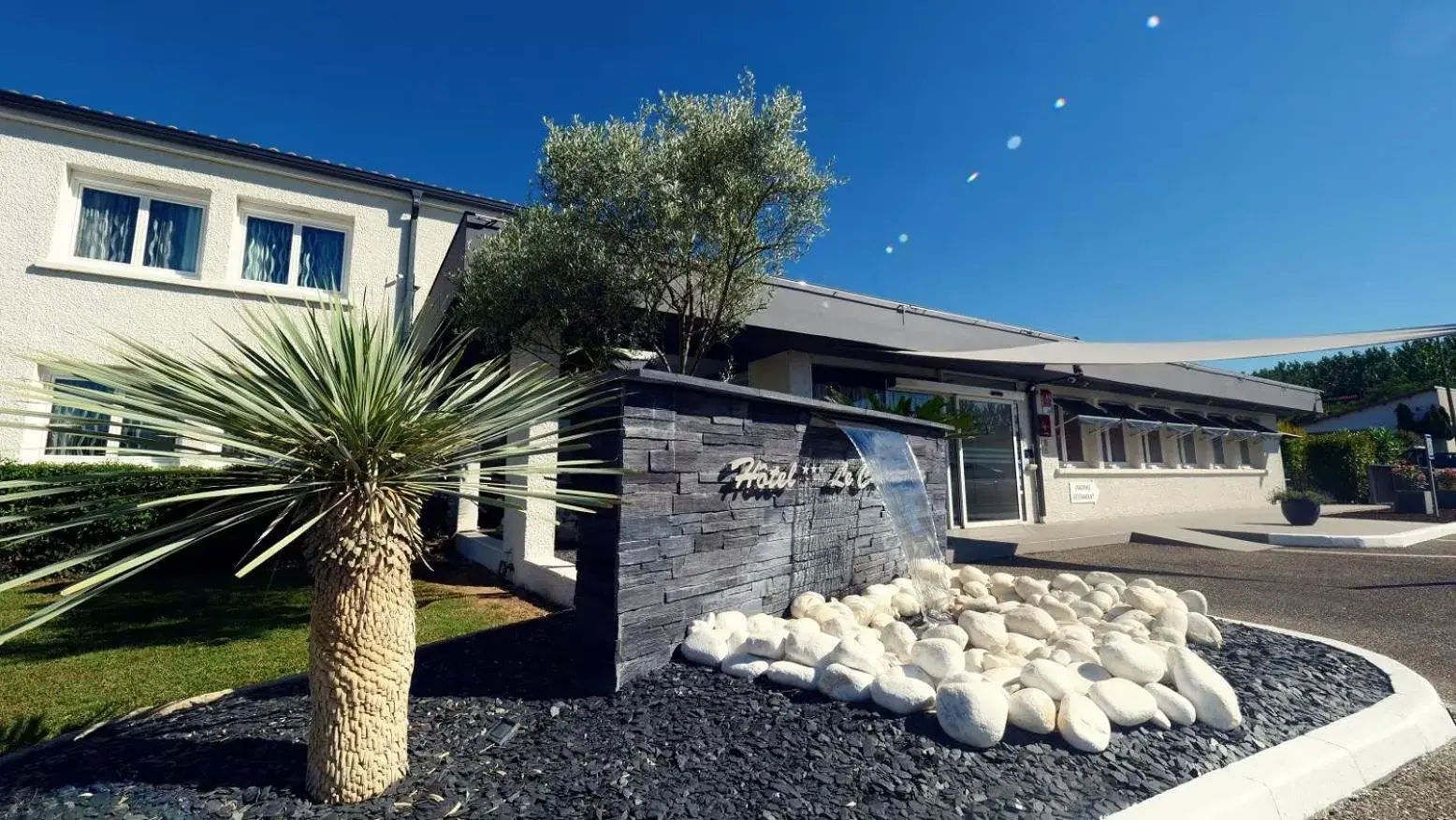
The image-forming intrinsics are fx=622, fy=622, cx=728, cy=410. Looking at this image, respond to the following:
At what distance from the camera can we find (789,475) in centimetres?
Result: 427

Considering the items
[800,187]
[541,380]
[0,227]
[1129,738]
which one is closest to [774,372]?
[800,187]

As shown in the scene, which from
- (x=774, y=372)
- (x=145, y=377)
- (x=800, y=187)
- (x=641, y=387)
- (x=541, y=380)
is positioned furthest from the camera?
(x=774, y=372)

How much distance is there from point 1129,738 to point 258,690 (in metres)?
4.04

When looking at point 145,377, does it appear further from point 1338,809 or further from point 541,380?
point 1338,809

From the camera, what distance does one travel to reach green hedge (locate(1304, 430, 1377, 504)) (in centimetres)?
1864

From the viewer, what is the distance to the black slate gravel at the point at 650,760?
2066 mm

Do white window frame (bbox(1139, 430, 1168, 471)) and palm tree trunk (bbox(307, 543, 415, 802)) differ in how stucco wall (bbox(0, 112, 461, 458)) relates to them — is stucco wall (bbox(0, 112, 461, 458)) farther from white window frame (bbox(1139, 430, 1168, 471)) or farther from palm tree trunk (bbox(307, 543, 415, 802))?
white window frame (bbox(1139, 430, 1168, 471))

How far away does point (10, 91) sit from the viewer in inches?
304

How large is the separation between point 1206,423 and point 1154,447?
100 inches

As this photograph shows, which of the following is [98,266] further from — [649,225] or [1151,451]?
[1151,451]

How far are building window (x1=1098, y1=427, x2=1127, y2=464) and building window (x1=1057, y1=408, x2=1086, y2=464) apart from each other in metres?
0.90

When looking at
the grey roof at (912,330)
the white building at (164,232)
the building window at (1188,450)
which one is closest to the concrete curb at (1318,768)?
the grey roof at (912,330)

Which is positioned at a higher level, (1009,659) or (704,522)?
(704,522)

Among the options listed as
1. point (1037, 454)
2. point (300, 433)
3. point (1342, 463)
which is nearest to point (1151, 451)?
point (1037, 454)
